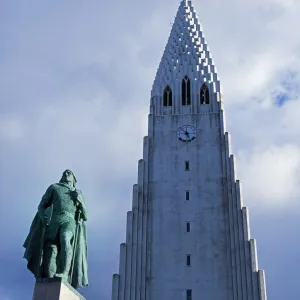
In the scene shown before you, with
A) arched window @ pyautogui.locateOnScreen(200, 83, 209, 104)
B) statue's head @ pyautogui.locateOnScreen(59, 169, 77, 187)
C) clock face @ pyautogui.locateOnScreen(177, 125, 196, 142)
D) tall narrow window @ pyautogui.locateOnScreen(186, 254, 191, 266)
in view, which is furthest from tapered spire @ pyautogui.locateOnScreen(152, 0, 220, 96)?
statue's head @ pyautogui.locateOnScreen(59, 169, 77, 187)

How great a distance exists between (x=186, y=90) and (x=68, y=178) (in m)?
37.6

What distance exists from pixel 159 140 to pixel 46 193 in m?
34.3

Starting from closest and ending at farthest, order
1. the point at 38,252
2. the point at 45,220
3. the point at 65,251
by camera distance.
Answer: the point at 65,251 < the point at 38,252 < the point at 45,220

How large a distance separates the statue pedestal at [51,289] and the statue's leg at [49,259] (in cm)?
32

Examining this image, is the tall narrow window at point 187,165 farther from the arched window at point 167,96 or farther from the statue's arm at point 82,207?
the statue's arm at point 82,207

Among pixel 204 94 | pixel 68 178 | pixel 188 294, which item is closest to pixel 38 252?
pixel 68 178

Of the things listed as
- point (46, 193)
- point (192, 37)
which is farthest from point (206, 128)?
point (46, 193)

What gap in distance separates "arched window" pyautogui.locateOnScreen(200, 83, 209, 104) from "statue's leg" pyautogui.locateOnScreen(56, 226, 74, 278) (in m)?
37.9

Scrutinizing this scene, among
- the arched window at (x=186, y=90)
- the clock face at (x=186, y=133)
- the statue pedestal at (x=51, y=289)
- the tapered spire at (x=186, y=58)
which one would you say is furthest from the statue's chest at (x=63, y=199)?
the tapered spire at (x=186, y=58)

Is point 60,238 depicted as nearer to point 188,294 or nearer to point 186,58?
point 188,294

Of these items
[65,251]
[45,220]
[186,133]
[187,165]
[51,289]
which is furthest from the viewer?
[186,133]

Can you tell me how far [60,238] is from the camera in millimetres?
10859

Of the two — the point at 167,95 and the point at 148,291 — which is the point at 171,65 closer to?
the point at 167,95

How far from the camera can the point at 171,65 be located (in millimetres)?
51219
